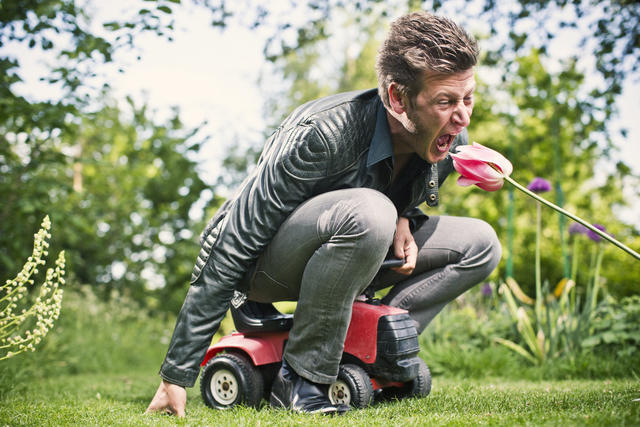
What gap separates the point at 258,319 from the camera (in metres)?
2.24

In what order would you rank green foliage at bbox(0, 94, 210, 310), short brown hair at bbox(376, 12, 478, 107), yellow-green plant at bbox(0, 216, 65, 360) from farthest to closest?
green foliage at bbox(0, 94, 210, 310)
short brown hair at bbox(376, 12, 478, 107)
yellow-green plant at bbox(0, 216, 65, 360)

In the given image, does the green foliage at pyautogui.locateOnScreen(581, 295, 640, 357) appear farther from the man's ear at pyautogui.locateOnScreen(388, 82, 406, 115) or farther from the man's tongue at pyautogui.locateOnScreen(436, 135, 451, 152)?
the man's ear at pyautogui.locateOnScreen(388, 82, 406, 115)

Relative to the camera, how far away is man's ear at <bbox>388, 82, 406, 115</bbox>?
199 centimetres

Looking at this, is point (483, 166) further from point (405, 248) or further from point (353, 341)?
point (353, 341)

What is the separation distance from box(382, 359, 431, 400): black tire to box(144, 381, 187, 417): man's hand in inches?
31.3

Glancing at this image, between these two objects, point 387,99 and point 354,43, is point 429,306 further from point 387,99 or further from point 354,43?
point 354,43

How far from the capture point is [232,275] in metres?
1.96

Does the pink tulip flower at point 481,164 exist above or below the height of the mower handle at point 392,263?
above

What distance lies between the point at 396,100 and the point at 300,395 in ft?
3.40

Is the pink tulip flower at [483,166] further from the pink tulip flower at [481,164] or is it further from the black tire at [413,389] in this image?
the black tire at [413,389]

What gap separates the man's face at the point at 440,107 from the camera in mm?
1902

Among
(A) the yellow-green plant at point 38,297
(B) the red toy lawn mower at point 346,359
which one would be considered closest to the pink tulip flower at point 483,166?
(B) the red toy lawn mower at point 346,359

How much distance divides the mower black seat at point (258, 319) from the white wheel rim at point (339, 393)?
297 mm

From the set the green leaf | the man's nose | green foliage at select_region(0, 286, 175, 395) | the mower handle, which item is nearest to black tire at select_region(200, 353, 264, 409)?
the mower handle
